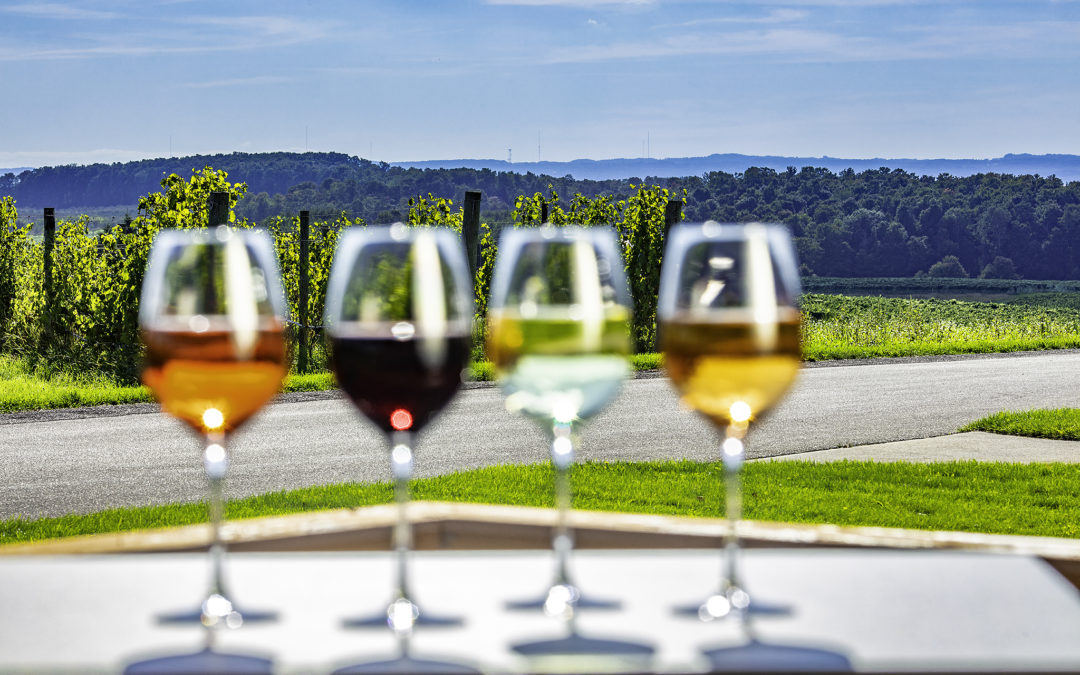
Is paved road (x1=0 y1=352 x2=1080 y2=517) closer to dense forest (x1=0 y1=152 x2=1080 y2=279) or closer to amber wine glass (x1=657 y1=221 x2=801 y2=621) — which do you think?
amber wine glass (x1=657 y1=221 x2=801 y2=621)

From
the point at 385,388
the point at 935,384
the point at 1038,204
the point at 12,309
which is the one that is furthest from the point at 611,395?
the point at 1038,204

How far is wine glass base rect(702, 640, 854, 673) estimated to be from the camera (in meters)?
1.16

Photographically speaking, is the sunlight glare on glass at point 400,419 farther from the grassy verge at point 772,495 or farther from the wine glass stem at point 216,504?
the grassy verge at point 772,495

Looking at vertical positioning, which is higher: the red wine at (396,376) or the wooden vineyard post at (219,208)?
the wooden vineyard post at (219,208)

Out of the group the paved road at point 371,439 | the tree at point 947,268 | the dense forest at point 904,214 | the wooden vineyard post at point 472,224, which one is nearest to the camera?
the paved road at point 371,439

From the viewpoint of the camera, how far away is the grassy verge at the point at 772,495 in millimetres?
7438

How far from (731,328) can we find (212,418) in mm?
612

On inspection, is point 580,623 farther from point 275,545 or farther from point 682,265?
point 275,545

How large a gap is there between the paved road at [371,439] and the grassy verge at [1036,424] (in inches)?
15.4

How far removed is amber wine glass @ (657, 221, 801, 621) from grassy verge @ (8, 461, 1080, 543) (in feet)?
19.7

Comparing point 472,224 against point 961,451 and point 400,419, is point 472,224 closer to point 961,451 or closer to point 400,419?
point 961,451

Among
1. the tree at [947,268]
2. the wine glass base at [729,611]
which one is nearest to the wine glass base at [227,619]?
the wine glass base at [729,611]

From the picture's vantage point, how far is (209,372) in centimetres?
135

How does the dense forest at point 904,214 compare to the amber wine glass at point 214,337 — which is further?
the dense forest at point 904,214
